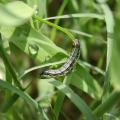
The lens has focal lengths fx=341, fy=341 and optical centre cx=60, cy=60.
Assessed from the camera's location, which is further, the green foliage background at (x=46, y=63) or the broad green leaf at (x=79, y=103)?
the broad green leaf at (x=79, y=103)

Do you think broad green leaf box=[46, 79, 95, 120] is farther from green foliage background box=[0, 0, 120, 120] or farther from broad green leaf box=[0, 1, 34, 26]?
broad green leaf box=[0, 1, 34, 26]

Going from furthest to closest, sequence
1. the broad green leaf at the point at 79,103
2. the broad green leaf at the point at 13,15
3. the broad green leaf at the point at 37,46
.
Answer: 1. the broad green leaf at the point at 37,46
2. the broad green leaf at the point at 79,103
3. the broad green leaf at the point at 13,15

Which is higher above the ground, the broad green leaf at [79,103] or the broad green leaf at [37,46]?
the broad green leaf at [37,46]

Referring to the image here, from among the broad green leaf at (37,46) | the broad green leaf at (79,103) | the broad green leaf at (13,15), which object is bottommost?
the broad green leaf at (79,103)

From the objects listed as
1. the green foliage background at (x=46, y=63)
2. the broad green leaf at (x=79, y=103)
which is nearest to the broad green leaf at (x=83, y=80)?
the green foliage background at (x=46, y=63)

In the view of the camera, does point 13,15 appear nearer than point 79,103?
Yes

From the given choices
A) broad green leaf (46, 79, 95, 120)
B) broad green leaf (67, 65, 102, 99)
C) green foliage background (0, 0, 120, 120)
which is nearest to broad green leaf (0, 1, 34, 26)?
green foliage background (0, 0, 120, 120)

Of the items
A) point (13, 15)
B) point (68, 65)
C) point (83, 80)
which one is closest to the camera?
point (13, 15)

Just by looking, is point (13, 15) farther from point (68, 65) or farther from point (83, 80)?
point (83, 80)

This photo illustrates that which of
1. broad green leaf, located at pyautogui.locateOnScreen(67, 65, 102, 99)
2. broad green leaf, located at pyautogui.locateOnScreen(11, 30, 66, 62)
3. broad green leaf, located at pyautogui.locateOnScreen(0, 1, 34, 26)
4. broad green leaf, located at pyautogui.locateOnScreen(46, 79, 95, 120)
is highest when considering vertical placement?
broad green leaf, located at pyautogui.locateOnScreen(0, 1, 34, 26)

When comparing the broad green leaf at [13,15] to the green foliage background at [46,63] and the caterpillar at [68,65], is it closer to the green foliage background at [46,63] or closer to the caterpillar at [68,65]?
the green foliage background at [46,63]

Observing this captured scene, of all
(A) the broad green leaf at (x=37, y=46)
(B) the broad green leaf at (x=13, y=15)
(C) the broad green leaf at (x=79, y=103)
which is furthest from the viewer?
(A) the broad green leaf at (x=37, y=46)

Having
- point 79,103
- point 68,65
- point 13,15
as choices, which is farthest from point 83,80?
point 13,15
